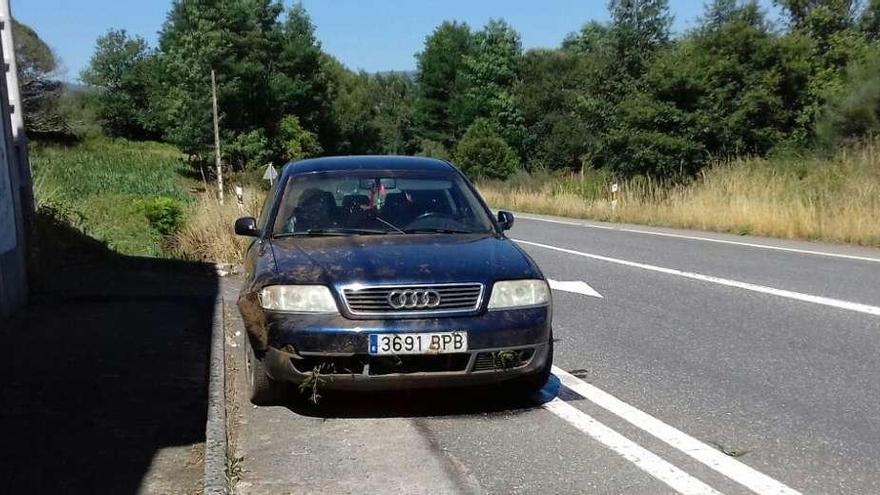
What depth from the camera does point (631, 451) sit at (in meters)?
4.69

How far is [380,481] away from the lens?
434cm

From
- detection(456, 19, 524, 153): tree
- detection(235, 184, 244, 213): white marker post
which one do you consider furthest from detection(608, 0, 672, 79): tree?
detection(235, 184, 244, 213): white marker post

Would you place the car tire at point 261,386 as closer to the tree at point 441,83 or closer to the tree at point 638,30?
the tree at point 638,30

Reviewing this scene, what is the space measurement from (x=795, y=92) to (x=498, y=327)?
4206cm

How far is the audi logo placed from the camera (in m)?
5.12

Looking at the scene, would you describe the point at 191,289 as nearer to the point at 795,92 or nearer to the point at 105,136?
the point at 795,92

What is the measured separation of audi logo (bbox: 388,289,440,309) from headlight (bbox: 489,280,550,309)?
1.13ft

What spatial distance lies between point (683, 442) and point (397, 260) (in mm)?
1898

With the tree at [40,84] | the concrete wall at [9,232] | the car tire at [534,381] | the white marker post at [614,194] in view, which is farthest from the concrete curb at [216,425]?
the tree at [40,84]

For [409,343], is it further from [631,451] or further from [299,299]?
[631,451]

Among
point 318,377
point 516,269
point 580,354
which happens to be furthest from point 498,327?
point 580,354

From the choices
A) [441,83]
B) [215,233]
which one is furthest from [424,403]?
[441,83]

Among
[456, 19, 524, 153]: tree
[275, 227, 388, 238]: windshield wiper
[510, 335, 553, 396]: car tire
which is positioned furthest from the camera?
[456, 19, 524, 153]: tree

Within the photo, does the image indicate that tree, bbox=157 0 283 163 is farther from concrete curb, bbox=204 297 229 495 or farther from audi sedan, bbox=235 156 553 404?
audi sedan, bbox=235 156 553 404
